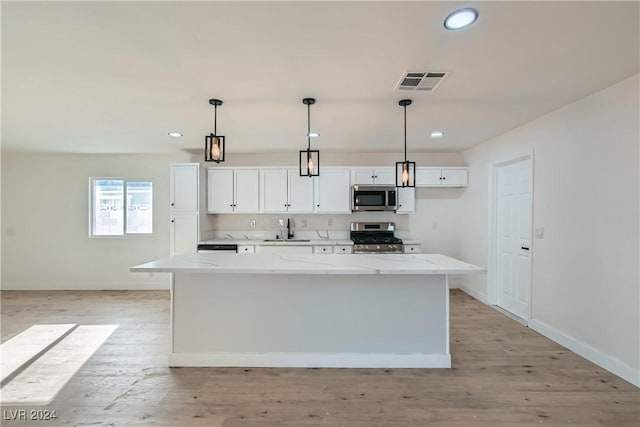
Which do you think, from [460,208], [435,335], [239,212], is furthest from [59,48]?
[460,208]

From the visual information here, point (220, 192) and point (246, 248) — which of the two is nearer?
point (246, 248)

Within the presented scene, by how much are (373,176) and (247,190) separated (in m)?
2.11

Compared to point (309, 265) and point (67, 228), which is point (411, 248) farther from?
point (67, 228)

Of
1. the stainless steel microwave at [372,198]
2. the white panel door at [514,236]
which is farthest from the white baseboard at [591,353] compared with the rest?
the stainless steel microwave at [372,198]

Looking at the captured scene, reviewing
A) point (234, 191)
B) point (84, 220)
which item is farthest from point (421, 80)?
point (84, 220)

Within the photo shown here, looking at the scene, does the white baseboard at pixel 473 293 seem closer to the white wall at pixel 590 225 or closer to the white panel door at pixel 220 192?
the white wall at pixel 590 225

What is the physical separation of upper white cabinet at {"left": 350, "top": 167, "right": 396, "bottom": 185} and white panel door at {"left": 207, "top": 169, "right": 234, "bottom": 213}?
6.75 feet

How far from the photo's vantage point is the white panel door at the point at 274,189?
192 inches

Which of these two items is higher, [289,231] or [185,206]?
[185,206]

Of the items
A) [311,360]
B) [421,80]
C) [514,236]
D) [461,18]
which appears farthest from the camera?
[514,236]

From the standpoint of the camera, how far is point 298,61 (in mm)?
2037

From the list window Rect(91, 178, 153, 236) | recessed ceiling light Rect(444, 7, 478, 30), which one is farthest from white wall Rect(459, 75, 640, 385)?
window Rect(91, 178, 153, 236)

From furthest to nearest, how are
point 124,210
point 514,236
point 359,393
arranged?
point 124,210 < point 514,236 < point 359,393

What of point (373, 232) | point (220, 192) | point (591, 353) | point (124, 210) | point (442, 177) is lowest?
point (591, 353)
